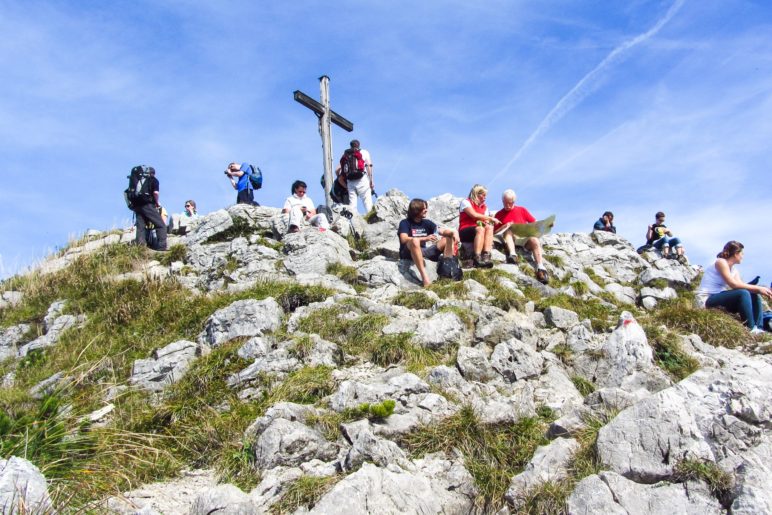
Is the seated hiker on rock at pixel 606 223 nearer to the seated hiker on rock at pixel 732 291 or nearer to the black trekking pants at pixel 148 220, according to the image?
the seated hiker on rock at pixel 732 291

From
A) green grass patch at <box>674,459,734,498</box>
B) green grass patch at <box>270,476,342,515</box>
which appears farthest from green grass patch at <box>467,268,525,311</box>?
green grass patch at <box>270,476,342,515</box>

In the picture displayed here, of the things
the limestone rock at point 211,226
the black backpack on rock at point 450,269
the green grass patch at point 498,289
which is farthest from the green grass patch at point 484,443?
the limestone rock at point 211,226

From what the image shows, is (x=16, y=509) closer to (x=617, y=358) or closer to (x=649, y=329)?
(x=617, y=358)

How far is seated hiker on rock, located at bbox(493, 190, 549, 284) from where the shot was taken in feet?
42.9

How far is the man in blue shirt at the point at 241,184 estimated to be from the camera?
17.1 meters

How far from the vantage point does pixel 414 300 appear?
1024cm

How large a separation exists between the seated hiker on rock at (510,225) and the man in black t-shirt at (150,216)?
7.48m

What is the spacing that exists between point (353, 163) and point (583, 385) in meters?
9.66

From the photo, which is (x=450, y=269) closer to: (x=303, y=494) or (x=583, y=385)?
(x=583, y=385)

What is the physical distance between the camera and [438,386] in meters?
7.51

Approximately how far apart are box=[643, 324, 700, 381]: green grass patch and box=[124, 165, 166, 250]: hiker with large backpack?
10.5 meters

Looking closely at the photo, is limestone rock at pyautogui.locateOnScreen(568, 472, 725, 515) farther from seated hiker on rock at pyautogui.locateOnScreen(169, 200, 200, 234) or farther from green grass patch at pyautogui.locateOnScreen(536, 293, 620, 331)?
seated hiker on rock at pyautogui.locateOnScreen(169, 200, 200, 234)

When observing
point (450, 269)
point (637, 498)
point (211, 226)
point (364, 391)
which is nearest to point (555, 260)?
point (450, 269)

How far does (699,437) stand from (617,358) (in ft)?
9.44
